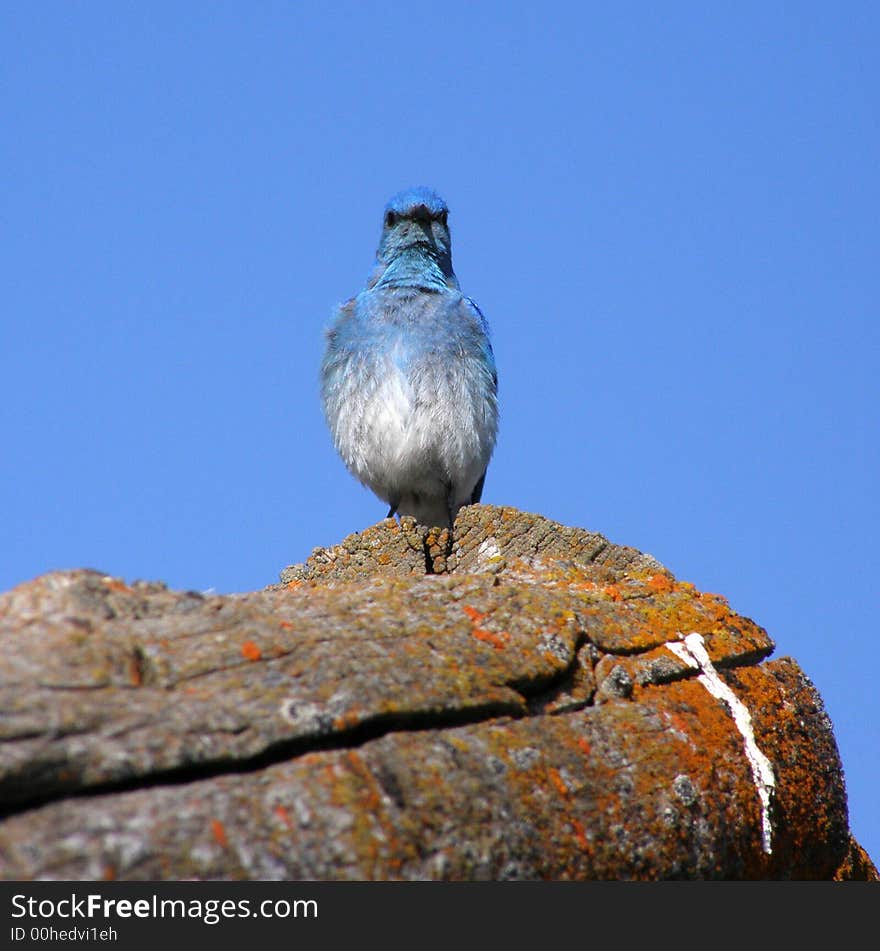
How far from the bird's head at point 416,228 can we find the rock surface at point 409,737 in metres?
6.80

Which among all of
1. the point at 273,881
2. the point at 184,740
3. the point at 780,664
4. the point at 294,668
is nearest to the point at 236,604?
the point at 294,668

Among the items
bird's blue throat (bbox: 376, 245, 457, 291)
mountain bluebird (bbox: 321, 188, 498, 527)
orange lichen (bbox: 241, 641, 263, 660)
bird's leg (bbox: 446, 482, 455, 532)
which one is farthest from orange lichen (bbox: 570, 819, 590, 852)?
bird's blue throat (bbox: 376, 245, 457, 291)

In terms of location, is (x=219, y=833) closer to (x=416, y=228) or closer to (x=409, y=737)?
(x=409, y=737)

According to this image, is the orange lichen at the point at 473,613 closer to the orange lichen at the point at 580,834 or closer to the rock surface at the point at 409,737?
the rock surface at the point at 409,737

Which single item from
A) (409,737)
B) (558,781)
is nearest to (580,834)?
(558,781)

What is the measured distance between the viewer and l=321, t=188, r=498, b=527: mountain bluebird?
1073 cm

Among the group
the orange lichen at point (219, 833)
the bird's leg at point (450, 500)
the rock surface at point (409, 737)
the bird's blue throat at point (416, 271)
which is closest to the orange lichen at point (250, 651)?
the rock surface at point (409, 737)

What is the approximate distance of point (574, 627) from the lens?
14.6 feet

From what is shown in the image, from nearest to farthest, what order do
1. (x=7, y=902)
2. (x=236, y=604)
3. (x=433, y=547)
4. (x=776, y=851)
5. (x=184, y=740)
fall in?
(x=7, y=902)
(x=184, y=740)
(x=236, y=604)
(x=776, y=851)
(x=433, y=547)

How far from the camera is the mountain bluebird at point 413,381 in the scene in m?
10.7

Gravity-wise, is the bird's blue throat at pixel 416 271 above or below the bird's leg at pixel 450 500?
above

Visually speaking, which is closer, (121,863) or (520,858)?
(121,863)

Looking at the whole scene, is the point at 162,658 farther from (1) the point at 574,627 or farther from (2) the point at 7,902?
(1) the point at 574,627

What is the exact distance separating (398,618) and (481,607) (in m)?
0.36
